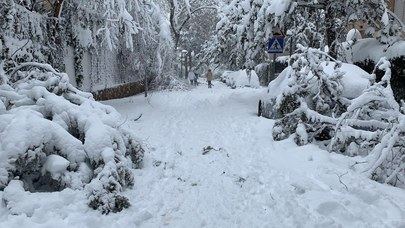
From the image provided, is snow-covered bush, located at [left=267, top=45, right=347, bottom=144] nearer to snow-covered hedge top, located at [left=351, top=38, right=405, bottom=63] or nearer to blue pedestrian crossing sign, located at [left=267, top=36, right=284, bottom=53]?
snow-covered hedge top, located at [left=351, top=38, right=405, bottom=63]

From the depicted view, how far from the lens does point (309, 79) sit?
8758 millimetres

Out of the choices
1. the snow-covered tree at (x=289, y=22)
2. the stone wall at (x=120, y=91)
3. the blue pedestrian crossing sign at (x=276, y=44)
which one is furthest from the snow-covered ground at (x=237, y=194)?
the stone wall at (x=120, y=91)

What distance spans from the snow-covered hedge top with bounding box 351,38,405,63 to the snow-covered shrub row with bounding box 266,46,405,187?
215cm

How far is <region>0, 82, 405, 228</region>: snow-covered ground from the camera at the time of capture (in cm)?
473

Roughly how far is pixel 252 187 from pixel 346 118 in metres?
2.38

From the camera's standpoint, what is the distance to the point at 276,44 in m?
13.2

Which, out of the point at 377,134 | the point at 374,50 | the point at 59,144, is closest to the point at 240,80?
the point at 374,50

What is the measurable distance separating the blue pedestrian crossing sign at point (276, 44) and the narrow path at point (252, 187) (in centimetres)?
419

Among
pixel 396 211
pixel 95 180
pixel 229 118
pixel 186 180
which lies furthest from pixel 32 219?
pixel 229 118

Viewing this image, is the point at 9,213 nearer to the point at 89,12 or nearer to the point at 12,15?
the point at 12,15

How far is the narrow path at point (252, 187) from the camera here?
4828 mm

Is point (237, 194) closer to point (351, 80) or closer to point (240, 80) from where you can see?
point (351, 80)

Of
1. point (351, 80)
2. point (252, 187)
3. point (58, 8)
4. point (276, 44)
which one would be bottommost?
point (252, 187)

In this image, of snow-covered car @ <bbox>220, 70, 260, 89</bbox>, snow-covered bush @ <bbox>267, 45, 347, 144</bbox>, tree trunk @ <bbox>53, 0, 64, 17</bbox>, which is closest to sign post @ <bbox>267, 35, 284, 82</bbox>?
snow-covered bush @ <bbox>267, 45, 347, 144</bbox>
